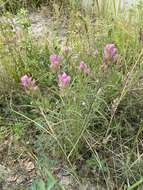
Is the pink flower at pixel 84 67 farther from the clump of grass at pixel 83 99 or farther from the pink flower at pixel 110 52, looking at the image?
the pink flower at pixel 110 52

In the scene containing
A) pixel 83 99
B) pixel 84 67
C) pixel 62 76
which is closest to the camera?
pixel 62 76

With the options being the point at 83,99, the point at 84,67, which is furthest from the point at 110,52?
the point at 83,99

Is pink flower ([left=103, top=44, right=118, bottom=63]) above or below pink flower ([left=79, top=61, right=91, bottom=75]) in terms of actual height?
above

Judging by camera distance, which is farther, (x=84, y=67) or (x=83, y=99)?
(x=83, y=99)

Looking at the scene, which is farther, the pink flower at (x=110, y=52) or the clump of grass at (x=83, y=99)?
the clump of grass at (x=83, y=99)

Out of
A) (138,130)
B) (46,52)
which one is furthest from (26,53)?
(138,130)

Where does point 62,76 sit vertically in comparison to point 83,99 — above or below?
above

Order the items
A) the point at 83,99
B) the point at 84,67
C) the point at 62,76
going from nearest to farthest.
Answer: the point at 62,76
the point at 84,67
the point at 83,99

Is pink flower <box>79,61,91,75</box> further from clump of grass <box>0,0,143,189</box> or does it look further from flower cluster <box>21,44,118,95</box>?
flower cluster <box>21,44,118,95</box>

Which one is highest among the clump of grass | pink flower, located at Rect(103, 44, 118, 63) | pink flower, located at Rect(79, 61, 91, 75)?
pink flower, located at Rect(103, 44, 118, 63)

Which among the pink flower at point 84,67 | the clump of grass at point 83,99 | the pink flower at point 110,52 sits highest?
the pink flower at point 110,52

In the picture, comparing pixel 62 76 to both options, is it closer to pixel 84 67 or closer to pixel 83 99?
pixel 84 67

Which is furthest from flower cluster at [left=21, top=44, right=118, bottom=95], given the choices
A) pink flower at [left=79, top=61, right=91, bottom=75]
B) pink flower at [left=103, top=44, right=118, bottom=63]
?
pink flower at [left=79, top=61, right=91, bottom=75]

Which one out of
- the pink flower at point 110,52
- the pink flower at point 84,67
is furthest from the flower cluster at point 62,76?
the pink flower at point 84,67
